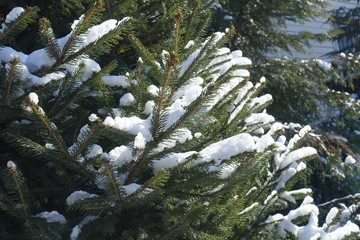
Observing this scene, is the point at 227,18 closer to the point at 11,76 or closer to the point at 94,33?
the point at 94,33

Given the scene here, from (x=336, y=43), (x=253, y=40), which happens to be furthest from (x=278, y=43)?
(x=336, y=43)

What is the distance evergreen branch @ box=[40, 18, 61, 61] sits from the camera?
1792 mm

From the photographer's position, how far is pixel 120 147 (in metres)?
1.72

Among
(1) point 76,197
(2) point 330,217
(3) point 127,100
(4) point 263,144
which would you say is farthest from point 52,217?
(2) point 330,217

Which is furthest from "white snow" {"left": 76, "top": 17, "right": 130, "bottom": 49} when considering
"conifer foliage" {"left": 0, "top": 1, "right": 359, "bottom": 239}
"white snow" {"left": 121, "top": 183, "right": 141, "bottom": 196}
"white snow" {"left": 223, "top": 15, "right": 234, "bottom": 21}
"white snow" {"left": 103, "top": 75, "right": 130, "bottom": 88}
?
"white snow" {"left": 223, "top": 15, "right": 234, "bottom": 21}

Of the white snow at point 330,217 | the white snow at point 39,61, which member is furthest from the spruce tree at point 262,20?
the white snow at point 39,61

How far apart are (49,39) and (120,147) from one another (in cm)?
54

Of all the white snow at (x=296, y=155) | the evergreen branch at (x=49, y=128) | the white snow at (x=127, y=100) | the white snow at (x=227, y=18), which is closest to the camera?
the evergreen branch at (x=49, y=128)

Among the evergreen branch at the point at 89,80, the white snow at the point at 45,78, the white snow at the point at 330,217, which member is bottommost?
the white snow at the point at 330,217

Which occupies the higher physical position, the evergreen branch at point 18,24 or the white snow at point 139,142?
the evergreen branch at point 18,24

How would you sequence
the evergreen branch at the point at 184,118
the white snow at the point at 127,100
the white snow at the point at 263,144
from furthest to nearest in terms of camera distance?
the white snow at the point at 127,100, the white snow at the point at 263,144, the evergreen branch at the point at 184,118

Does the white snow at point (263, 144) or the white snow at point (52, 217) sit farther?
the white snow at point (263, 144)

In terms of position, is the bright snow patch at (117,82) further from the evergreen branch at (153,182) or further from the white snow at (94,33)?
the evergreen branch at (153,182)

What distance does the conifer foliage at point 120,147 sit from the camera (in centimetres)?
164
